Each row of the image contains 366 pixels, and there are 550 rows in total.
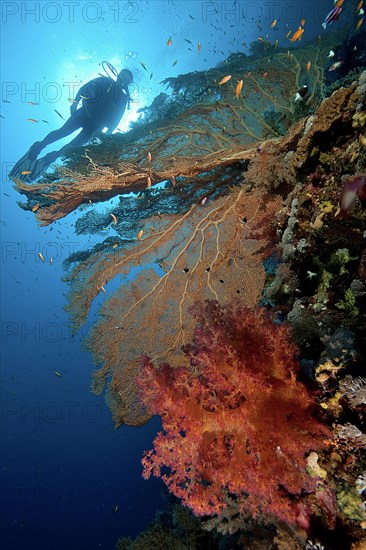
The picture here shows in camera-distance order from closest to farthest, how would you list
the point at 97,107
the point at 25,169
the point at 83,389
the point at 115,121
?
the point at 25,169 → the point at 97,107 → the point at 115,121 → the point at 83,389

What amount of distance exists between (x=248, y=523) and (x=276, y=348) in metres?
2.01

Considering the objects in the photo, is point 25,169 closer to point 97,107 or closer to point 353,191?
point 97,107

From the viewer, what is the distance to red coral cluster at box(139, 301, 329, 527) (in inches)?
92.6

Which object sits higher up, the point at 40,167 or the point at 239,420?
the point at 40,167

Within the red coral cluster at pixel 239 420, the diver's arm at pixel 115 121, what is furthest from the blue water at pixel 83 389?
the red coral cluster at pixel 239 420

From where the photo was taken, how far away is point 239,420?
8.27 ft

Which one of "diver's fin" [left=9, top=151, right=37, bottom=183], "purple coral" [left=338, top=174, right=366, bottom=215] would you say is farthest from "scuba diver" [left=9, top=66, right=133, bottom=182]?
"purple coral" [left=338, top=174, right=366, bottom=215]

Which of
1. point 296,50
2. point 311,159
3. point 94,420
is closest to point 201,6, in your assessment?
point 296,50

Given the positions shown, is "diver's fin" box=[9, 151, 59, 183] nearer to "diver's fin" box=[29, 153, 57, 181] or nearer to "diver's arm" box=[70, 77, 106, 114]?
"diver's fin" box=[29, 153, 57, 181]

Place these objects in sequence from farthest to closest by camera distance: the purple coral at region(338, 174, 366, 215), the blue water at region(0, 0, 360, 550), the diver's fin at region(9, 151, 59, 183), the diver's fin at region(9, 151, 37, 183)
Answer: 1. the blue water at region(0, 0, 360, 550)
2. the diver's fin at region(9, 151, 59, 183)
3. the diver's fin at region(9, 151, 37, 183)
4. the purple coral at region(338, 174, 366, 215)

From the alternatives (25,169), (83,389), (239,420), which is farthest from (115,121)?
(83,389)

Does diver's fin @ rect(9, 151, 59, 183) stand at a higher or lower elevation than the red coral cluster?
higher

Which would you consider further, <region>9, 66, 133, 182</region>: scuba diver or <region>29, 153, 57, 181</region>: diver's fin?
<region>9, 66, 133, 182</region>: scuba diver

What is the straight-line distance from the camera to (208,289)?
480cm
